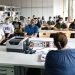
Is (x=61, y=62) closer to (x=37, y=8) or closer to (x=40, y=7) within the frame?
(x=40, y=7)

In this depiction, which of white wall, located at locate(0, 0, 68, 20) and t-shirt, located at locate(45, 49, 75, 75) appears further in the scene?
white wall, located at locate(0, 0, 68, 20)

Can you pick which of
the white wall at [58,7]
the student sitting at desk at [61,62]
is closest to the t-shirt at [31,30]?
the student sitting at desk at [61,62]

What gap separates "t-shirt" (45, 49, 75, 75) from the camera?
2396mm

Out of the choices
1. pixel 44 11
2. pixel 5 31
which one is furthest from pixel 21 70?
pixel 44 11

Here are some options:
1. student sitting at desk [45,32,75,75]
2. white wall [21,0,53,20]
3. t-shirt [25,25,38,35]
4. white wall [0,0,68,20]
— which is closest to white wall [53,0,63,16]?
white wall [0,0,68,20]

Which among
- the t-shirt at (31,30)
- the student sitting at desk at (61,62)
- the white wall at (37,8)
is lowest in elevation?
the student sitting at desk at (61,62)

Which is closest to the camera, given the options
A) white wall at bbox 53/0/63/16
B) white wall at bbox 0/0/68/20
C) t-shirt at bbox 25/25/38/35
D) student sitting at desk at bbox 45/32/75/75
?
student sitting at desk at bbox 45/32/75/75

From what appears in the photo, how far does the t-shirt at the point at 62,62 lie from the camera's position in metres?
2.40

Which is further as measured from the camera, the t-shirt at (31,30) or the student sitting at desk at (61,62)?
the t-shirt at (31,30)

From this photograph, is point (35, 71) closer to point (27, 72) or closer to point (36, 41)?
point (27, 72)

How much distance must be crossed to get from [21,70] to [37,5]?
533 inches

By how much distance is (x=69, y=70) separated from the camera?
7.96 feet

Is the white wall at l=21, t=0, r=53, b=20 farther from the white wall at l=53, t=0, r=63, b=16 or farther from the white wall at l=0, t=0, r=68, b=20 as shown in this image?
the white wall at l=53, t=0, r=63, b=16

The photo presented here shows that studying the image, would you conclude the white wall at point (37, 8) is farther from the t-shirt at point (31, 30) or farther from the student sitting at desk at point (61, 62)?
the student sitting at desk at point (61, 62)
